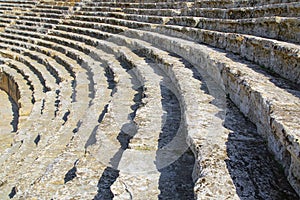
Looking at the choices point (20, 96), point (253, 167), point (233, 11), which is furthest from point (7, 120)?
point (253, 167)

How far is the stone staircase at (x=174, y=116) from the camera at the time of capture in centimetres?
202

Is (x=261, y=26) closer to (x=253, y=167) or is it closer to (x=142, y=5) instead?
(x=253, y=167)

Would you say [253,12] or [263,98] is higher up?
[253,12]

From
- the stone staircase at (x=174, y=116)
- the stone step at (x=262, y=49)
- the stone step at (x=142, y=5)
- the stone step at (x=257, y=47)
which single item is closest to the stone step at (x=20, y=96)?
the stone staircase at (x=174, y=116)

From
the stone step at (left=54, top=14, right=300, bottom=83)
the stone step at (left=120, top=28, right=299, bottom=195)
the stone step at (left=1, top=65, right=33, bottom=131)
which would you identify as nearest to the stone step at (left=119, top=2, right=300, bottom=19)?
the stone step at (left=54, top=14, right=300, bottom=83)

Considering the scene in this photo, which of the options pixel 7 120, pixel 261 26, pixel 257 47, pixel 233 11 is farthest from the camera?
pixel 7 120

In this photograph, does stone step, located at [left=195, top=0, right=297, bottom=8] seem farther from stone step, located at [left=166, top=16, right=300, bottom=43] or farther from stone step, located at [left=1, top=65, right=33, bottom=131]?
stone step, located at [left=1, top=65, right=33, bottom=131]

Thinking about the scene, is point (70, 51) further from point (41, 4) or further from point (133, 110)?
point (41, 4)

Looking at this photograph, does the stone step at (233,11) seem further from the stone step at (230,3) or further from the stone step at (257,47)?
the stone step at (257,47)

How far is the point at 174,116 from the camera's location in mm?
3312

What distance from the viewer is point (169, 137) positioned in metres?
2.82

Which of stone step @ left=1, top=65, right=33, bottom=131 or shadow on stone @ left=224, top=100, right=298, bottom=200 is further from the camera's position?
stone step @ left=1, top=65, right=33, bottom=131

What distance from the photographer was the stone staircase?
2.02m

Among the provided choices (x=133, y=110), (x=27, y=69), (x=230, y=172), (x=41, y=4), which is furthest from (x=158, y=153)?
(x=41, y=4)
